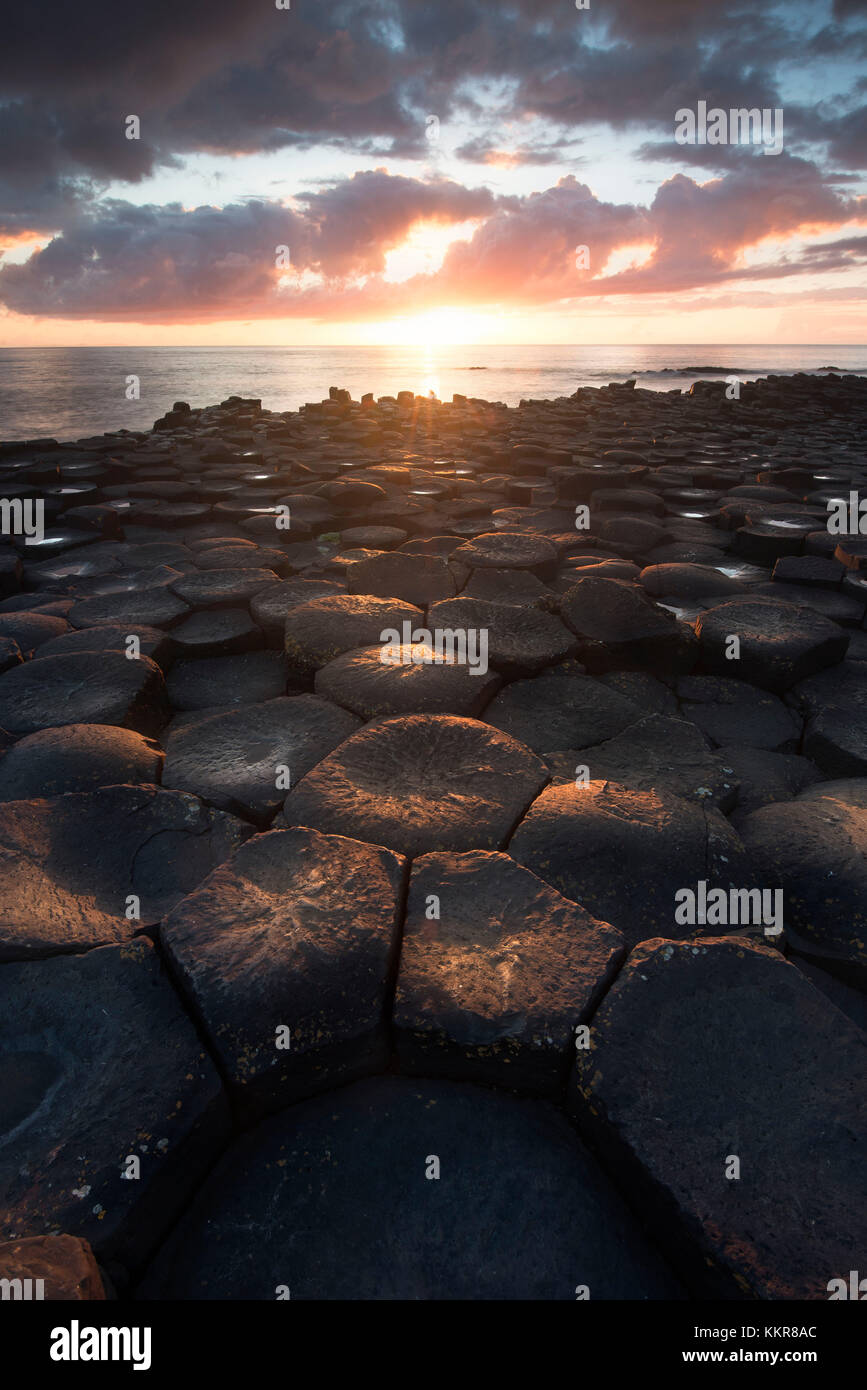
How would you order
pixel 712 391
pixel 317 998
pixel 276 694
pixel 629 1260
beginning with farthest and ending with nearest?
pixel 712 391 → pixel 276 694 → pixel 317 998 → pixel 629 1260

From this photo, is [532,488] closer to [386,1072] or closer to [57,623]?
[57,623]

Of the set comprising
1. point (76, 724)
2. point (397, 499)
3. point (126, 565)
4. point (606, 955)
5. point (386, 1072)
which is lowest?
point (386, 1072)

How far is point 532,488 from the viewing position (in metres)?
6.88

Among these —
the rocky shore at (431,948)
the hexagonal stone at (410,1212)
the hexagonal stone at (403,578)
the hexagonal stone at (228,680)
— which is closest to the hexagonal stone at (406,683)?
the rocky shore at (431,948)

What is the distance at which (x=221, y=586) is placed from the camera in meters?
3.74

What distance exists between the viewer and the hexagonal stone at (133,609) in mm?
3447

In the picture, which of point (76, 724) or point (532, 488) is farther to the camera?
point (532, 488)

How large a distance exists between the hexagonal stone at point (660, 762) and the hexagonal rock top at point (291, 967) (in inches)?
34.6

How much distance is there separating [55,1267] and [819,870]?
5.99 feet

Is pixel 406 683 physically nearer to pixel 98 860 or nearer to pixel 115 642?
pixel 98 860

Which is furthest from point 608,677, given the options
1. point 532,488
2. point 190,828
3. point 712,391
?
point 712,391
